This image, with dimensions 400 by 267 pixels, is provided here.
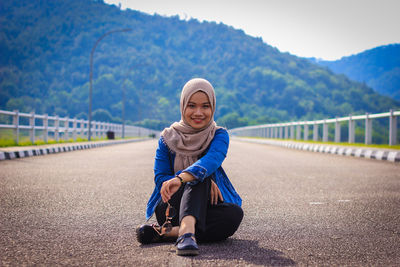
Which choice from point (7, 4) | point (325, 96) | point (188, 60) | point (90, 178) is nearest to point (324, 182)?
point (90, 178)

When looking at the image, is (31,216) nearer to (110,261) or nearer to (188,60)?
(110,261)

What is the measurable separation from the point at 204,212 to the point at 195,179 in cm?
25

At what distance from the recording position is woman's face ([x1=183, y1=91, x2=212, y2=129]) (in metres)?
3.46

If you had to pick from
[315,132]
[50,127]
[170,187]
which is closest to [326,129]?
[315,132]

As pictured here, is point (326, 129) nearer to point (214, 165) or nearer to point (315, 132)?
point (315, 132)

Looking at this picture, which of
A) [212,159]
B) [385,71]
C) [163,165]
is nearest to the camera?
[212,159]

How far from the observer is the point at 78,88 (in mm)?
109250

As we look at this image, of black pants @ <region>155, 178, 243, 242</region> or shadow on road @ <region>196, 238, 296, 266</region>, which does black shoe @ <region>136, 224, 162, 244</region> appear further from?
shadow on road @ <region>196, 238, 296, 266</region>

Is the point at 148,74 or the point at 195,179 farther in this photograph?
the point at 148,74

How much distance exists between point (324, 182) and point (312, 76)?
4544 inches

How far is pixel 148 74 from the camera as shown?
4872 inches

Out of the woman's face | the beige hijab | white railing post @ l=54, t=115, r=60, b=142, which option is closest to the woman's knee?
the beige hijab

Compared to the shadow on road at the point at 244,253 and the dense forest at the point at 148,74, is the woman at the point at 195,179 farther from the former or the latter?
the dense forest at the point at 148,74

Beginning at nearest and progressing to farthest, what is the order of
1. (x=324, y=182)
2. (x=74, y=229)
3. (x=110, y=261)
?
(x=110, y=261)
(x=74, y=229)
(x=324, y=182)
